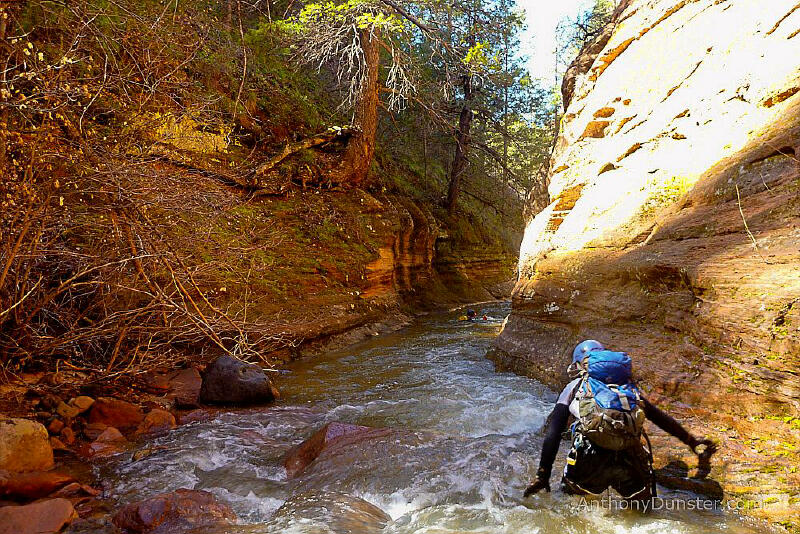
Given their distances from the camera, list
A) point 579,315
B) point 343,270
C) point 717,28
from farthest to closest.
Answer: point 343,270 → point 717,28 → point 579,315

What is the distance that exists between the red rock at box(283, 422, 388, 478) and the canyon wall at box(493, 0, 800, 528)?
3.15m

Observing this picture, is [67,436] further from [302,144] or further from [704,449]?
[302,144]

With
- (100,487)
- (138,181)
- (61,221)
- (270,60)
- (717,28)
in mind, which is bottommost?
(100,487)

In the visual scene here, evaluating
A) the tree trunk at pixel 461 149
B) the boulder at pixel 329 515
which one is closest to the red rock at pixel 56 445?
the boulder at pixel 329 515

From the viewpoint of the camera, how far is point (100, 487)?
4.08 metres

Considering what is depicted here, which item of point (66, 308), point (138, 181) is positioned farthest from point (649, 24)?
point (66, 308)

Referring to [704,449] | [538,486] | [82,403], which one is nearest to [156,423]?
[82,403]

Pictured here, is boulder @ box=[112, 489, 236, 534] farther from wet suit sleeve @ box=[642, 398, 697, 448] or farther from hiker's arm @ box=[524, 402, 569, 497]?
wet suit sleeve @ box=[642, 398, 697, 448]

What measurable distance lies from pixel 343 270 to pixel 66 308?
687cm


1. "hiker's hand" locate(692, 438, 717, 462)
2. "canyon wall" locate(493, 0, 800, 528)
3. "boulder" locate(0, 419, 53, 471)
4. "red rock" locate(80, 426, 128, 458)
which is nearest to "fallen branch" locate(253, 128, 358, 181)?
"canyon wall" locate(493, 0, 800, 528)

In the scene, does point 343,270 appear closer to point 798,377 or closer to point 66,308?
point 66,308

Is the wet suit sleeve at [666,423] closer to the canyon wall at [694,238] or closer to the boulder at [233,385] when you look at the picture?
the canyon wall at [694,238]

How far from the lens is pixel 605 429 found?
127 inches

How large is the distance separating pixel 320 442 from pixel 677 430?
3.36 meters
